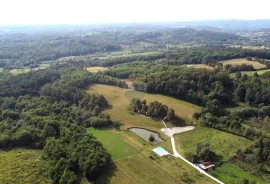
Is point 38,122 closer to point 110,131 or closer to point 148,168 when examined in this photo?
point 110,131

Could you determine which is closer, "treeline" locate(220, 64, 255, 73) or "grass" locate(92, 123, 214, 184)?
"grass" locate(92, 123, 214, 184)

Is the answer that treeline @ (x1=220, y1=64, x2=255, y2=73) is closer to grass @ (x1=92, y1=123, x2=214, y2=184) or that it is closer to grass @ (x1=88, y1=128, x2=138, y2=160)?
grass @ (x1=88, y1=128, x2=138, y2=160)

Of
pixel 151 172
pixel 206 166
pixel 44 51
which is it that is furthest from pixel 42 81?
pixel 44 51

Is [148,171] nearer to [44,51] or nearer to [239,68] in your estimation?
[239,68]

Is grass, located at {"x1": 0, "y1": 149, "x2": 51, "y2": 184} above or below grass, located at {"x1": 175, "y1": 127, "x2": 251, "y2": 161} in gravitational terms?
below

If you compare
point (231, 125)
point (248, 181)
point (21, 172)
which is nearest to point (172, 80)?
point (231, 125)

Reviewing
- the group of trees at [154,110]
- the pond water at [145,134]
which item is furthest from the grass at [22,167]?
the group of trees at [154,110]

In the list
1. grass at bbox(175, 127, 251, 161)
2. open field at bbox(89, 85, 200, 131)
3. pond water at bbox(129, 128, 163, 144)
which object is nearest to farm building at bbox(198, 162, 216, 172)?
grass at bbox(175, 127, 251, 161)
